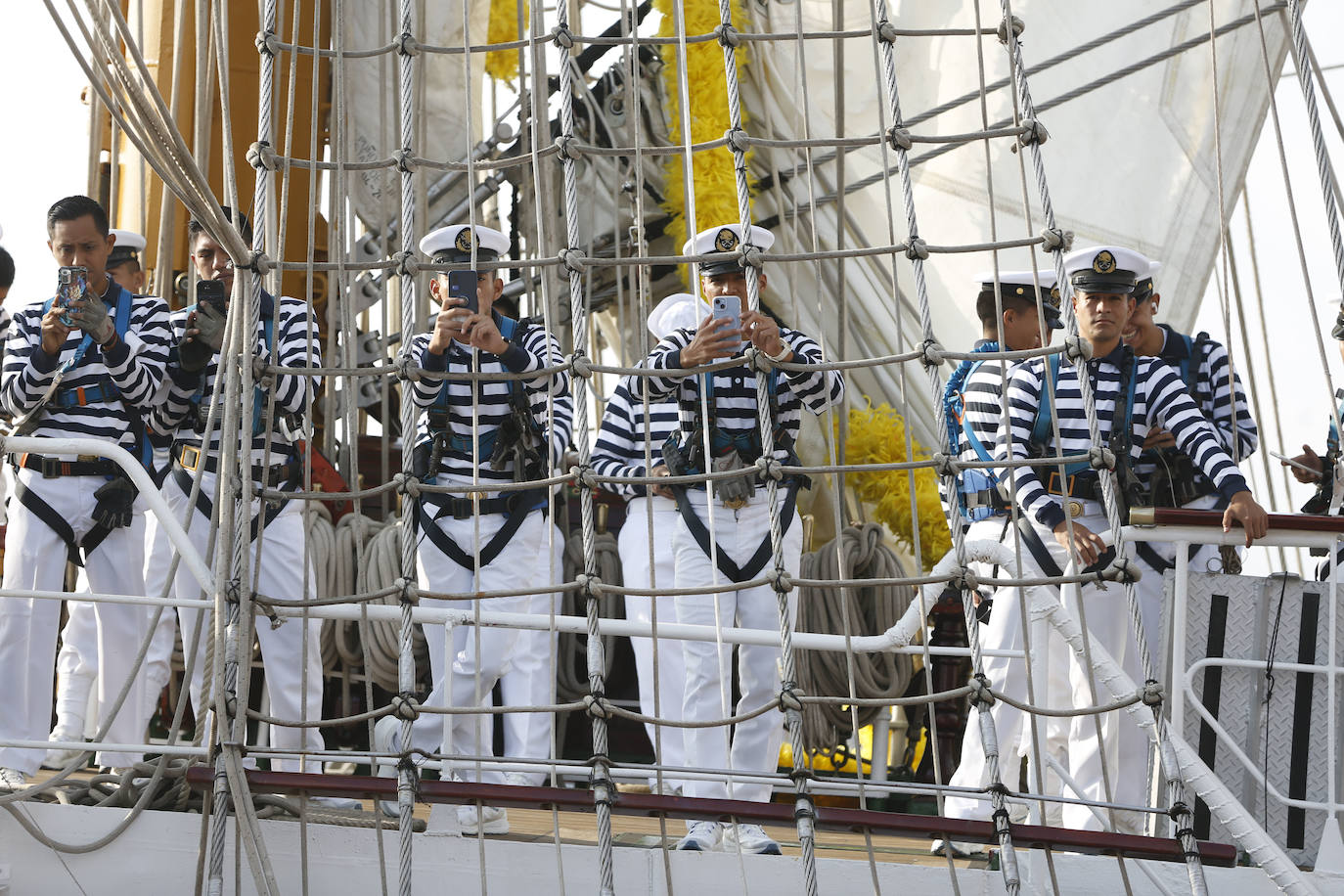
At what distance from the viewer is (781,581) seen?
285 centimetres

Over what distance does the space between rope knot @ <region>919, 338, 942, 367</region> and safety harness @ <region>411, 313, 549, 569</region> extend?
44.3 inches

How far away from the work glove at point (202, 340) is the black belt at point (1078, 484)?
6.82 feet

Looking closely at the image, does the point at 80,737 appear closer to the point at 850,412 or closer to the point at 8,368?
the point at 8,368

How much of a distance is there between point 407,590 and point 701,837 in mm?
873

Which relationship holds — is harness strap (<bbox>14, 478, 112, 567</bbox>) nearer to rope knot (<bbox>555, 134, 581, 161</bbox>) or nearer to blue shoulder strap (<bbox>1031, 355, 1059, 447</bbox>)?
rope knot (<bbox>555, 134, 581, 161</bbox>)

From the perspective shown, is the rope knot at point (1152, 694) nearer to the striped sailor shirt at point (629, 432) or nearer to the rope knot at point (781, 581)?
the rope knot at point (781, 581)

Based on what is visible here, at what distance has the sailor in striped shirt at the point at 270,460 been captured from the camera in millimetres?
3736

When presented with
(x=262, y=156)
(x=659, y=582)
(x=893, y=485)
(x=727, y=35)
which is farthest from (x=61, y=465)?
(x=893, y=485)

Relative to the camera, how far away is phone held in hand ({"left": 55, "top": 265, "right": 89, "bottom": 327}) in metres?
3.58

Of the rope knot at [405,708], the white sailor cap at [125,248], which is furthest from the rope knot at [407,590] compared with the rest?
the white sailor cap at [125,248]

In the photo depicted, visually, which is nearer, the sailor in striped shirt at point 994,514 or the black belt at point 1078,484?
the sailor in striped shirt at point 994,514

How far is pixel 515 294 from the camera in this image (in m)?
6.15

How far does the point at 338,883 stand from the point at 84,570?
1468 millimetres

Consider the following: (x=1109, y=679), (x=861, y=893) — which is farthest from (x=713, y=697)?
(x=1109, y=679)
